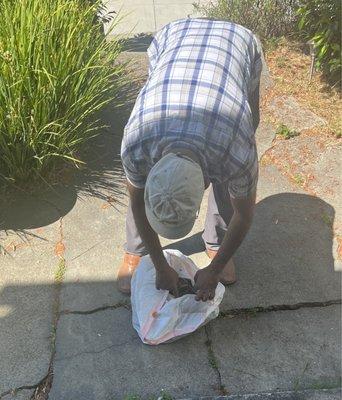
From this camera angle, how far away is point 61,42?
3422mm

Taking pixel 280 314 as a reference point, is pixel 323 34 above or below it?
above

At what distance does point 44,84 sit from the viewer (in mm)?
3186

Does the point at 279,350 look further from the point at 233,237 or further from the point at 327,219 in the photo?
the point at 327,219

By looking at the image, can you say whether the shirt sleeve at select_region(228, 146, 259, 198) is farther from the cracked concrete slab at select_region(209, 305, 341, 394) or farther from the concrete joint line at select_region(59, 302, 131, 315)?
the concrete joint line at select_region(59, 302, 131, 315)

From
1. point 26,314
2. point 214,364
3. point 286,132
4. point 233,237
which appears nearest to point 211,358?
point 214,364

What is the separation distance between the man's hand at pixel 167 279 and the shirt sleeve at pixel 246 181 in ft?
1.85

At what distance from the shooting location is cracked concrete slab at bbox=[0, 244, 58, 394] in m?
2.41

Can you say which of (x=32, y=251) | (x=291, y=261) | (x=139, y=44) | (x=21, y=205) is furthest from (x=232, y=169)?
(x=139, y=44)

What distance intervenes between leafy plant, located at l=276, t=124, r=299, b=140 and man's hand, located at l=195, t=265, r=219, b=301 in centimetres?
186

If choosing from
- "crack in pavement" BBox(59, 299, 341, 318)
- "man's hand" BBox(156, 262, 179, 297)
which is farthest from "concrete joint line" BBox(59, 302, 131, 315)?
"man's hand" BBox(156, 262, 179, 297)

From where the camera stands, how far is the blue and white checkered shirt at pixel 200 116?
6.52 ft

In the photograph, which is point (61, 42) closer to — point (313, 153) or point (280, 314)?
point (313, 153)

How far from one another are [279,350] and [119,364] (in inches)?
30.8

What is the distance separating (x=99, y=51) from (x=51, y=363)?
2.15 meters
